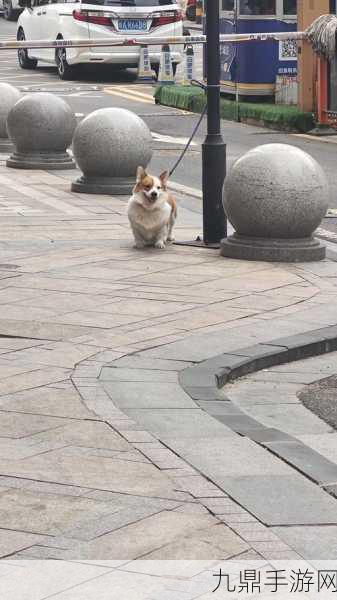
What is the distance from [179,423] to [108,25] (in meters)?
24.5

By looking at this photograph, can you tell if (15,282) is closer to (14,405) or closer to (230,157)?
(14,405)

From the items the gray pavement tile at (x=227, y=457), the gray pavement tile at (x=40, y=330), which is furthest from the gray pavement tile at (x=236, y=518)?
the gray pavement tile at (x=40, y=330)

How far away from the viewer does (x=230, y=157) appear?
20.5 meters

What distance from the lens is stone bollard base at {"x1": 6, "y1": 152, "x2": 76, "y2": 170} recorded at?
19.2 metres

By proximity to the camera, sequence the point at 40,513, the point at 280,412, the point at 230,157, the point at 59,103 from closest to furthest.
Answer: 1. the point at 40,513
2. the point at 280,412
3. the point at 59,103
4. the point at 230,157

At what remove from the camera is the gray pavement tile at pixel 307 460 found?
6543 mm

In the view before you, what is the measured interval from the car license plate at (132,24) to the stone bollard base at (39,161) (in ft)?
40.3

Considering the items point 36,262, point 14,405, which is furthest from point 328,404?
point 36,262

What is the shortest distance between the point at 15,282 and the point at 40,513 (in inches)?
213

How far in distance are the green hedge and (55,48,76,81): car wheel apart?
368 centimetres

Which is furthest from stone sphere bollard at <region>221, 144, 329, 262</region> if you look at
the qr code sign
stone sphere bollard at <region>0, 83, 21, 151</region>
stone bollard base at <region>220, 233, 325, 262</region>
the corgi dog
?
the qr code sign

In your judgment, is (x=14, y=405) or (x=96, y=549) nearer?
(x=96, y=549)

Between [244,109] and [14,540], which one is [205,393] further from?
[244,109]

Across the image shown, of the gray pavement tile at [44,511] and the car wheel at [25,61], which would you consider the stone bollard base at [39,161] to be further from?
the car wheel at [25,61]
